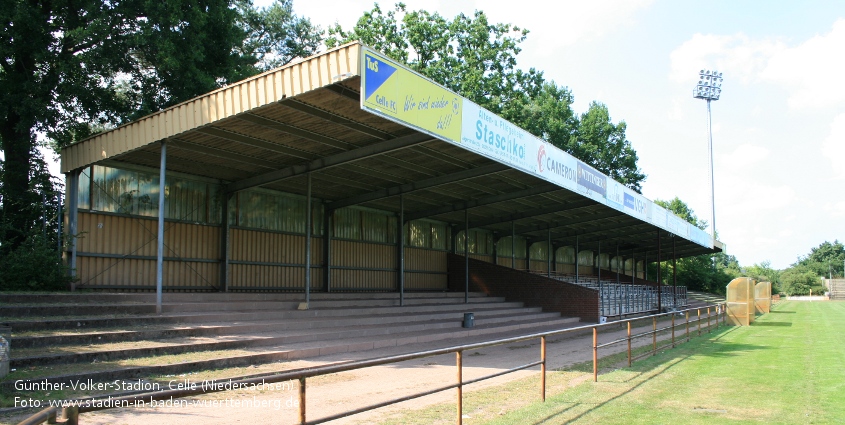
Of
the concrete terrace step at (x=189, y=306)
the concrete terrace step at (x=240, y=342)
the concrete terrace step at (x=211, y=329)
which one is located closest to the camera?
the concrete terrace step at (x=240, y=342)

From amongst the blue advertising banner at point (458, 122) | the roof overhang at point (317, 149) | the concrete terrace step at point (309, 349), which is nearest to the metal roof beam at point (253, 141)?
the roof overhang at point (317, 149)

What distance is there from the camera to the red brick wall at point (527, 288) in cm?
2516

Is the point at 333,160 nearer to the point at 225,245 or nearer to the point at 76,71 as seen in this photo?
the point at 225,245

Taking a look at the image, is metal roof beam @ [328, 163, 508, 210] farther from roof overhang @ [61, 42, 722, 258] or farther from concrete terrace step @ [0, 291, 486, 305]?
concrete terrace step @ [0, 291, 486, 305]

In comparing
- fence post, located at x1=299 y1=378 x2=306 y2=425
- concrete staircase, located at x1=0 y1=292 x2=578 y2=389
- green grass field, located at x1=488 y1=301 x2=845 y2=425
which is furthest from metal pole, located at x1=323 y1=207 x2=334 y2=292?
fence post, located at x1=299 y1=378 x2=306 y2=425

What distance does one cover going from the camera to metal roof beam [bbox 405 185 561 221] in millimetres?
20470

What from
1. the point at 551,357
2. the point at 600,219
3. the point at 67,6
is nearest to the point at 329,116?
the point at 551,357

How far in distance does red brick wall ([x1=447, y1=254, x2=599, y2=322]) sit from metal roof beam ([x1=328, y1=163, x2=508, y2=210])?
8.58m

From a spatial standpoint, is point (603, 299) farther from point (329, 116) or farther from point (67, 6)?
point (67, 6)

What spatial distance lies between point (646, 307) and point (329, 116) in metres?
25.1

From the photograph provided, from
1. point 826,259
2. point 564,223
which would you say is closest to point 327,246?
point 564,223

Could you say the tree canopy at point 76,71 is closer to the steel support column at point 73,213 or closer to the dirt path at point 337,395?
the steel support column at point 73,213

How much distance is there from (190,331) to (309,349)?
2.21 metres

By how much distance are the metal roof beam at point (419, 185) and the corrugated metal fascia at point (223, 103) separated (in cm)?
728
